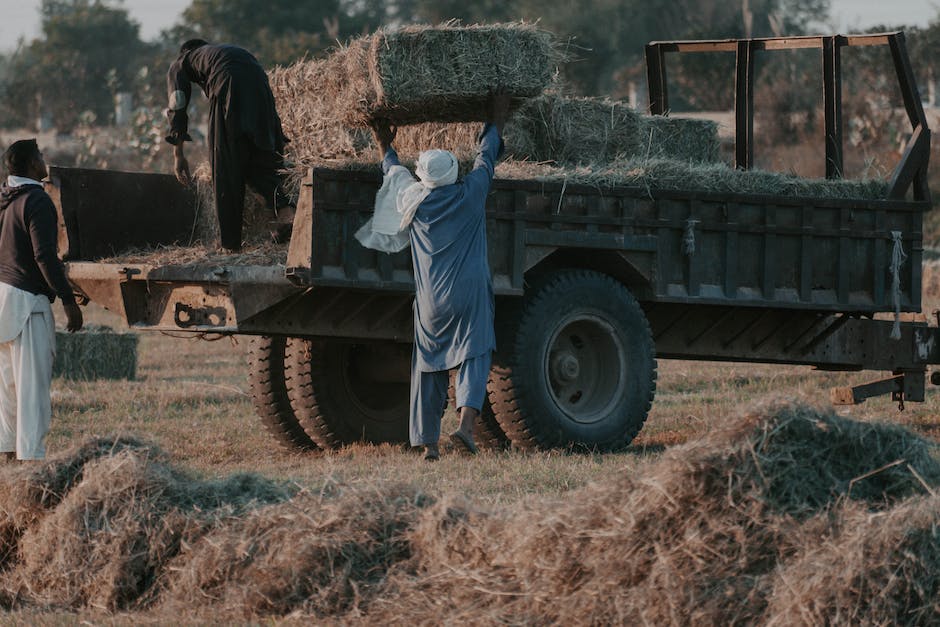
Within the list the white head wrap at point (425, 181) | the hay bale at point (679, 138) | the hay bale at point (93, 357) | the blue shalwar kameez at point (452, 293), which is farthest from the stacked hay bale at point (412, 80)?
the hay bale at point (93, 357)

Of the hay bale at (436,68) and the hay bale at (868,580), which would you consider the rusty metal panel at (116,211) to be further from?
the hay bale at (868,580)

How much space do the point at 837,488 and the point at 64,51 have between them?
5669 cm

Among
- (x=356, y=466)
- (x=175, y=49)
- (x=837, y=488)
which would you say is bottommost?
(x=356, y=466)

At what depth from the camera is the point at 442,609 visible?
20.2 ft

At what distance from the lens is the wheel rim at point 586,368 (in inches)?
442

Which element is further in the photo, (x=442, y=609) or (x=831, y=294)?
(x=831, y=294)

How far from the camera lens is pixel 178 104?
11250mm

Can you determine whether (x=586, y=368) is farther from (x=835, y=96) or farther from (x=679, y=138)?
(x=835, y=96)

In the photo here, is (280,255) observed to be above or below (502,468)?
above

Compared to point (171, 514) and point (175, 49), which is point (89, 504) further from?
point (175, 49)

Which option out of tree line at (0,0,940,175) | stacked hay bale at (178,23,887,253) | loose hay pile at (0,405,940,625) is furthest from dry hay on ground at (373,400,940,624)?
tree line at (0,0,940,175)

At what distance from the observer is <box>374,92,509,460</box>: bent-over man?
999cm

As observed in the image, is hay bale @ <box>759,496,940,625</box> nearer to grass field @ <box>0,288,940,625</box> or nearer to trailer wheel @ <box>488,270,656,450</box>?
grass field @ <box>0,288,940,625</box>

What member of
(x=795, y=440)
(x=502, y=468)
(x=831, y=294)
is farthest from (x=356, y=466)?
(x=795, y=440)
